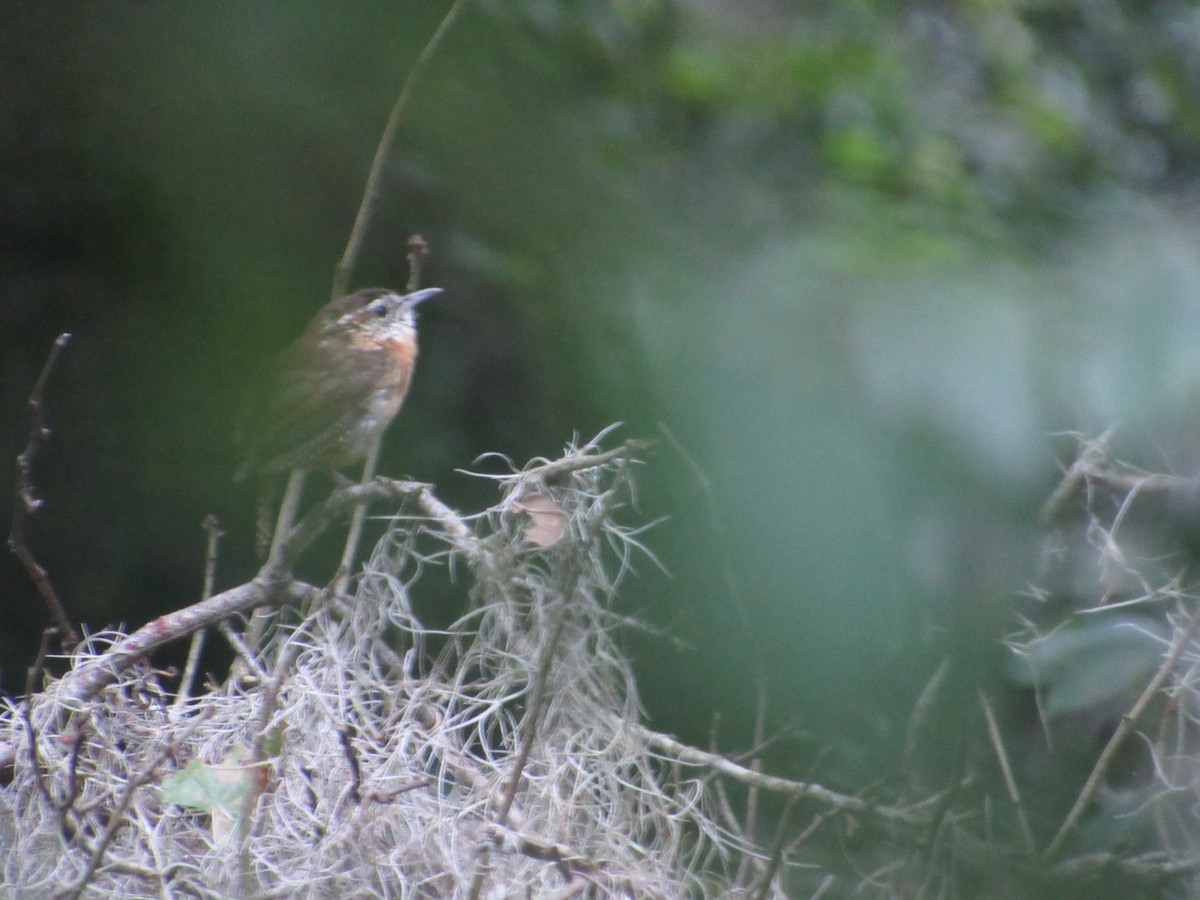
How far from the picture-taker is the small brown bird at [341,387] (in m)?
3.03

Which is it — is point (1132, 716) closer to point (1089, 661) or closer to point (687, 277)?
point (1089, 661)

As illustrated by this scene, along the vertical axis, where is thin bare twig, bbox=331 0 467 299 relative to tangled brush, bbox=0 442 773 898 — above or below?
above

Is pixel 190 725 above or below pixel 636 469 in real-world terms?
below

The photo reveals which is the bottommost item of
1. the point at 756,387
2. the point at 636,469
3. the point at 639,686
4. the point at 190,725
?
the point at 639,686

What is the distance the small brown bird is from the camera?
9.95ft

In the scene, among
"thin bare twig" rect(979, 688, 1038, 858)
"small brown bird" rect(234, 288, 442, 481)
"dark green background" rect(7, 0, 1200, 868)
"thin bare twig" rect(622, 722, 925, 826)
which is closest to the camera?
"dark green background" rect(7, 0, 1200, 868)

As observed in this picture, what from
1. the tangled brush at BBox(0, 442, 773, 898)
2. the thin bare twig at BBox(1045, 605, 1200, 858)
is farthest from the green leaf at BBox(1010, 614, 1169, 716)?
the tangled brush at BBox(0, 442, 773, 898)

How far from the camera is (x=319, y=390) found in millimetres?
3301

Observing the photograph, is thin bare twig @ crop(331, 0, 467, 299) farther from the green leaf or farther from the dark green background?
the green leaf

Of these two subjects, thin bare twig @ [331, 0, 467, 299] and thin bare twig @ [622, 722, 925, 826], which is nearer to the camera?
thin bare twig @ [622, 722, 925, 826]

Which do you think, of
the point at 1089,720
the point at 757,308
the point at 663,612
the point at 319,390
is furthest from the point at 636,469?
the point at 319,390

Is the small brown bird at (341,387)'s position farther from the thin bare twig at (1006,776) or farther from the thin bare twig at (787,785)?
the thin bare twig at (1006,776)

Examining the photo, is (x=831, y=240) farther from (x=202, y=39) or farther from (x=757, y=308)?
(x=202, y=39)

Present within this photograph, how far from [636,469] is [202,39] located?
1351 millimetres
